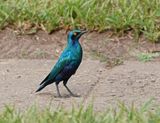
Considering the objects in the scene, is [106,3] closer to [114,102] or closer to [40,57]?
[40,57]

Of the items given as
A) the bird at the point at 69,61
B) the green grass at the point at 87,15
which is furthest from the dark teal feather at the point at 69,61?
the green grass at the point at 87,15

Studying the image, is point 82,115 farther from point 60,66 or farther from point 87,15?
point 87,15

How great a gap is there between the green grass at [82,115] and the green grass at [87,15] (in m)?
2.31

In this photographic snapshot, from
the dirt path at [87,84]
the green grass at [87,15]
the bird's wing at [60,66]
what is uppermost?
the green grass at [87,15]

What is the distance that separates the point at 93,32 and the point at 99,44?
0.26 m

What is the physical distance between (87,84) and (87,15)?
153 centimetres

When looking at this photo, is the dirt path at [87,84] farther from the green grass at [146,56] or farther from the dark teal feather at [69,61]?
the dark teal feather at [69,61]

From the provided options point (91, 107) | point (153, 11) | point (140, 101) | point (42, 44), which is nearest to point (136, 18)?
point (153, 11)

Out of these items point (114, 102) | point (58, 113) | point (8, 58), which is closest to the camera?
point (58, 113)

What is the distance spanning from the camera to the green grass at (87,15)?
8211 mm

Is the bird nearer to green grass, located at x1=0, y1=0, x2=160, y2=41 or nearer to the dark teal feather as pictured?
the dark teal feather

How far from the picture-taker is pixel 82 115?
5664 millimetres

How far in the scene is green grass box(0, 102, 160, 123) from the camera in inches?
220

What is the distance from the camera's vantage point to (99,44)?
8.08 metres
